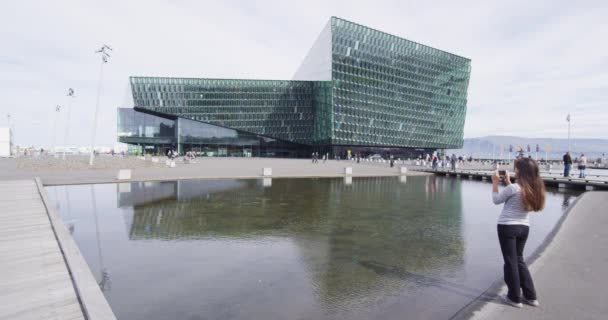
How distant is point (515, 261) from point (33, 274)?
7334 millimetres

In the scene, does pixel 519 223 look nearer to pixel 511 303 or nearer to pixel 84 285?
pixel 511 303

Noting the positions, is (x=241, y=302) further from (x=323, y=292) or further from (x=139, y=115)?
(x=139, y=115)

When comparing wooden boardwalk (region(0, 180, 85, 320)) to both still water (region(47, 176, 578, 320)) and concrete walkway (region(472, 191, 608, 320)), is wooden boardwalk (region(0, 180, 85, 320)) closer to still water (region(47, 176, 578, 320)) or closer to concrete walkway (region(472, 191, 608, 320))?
still water (region(47, 176, 578, 320))

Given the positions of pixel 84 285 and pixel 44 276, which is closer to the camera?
pixel 84 285

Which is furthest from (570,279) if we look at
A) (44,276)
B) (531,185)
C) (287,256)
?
(44,276)

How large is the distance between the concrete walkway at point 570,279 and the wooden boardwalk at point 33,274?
5.44m

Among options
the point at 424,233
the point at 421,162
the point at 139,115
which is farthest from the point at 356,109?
the point at 424,233

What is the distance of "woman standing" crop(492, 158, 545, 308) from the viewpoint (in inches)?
160

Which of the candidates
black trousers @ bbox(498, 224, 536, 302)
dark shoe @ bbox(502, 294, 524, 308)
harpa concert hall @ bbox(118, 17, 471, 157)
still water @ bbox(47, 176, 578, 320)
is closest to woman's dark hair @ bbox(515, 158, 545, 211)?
black trousers @ bbox(498, 224, 536, 302)

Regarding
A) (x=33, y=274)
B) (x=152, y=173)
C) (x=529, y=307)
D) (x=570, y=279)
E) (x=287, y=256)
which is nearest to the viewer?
(x=529, y=307)

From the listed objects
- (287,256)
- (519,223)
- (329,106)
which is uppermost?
(329,106)

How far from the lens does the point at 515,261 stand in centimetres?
419

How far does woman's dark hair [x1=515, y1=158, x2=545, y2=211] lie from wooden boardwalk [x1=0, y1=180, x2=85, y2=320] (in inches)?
230

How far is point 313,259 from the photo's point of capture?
652cm
